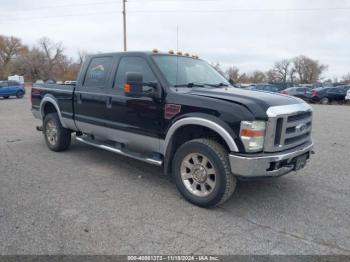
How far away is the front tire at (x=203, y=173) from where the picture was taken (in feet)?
11.8

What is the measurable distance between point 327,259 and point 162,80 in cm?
283

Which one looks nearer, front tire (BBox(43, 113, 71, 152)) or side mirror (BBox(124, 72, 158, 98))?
side mirror (BBox(124, 72, 158, 98))

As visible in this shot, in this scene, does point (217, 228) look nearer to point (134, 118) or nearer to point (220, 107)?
point (220, 107)

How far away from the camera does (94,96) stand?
5.22 metres

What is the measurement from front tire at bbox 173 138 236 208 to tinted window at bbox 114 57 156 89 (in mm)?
1220

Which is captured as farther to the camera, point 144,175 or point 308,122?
point 144,175

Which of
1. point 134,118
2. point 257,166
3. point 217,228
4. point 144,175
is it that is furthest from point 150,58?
point 217,228

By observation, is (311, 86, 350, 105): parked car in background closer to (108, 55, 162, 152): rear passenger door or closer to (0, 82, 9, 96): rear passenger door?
(108, 55, 162, 152): rear passenger door

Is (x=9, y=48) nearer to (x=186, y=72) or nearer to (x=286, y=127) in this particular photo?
(x=186, y=72)

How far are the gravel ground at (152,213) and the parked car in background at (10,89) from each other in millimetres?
23888

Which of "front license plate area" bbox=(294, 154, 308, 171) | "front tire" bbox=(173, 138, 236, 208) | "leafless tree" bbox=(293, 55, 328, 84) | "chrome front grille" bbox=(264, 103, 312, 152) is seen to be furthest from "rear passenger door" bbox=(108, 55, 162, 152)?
"leafless tree" bbox=(293, 55, 328, 84)

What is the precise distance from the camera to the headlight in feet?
11.0

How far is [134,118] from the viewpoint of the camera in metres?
4.54

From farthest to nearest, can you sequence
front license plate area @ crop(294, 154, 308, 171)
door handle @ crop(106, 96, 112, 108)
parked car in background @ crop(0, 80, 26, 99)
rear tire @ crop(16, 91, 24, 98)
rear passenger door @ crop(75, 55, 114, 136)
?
rear tire @ crop(16, 91, 24, 98), parked car in background @ crop(0, 80, 26, 99), rear passenger door @ crop(75, 55, 114, 136), door handle @ crop(106, 96, 112, 108), front license plate area @ crop(294, 154, 308, 171)
